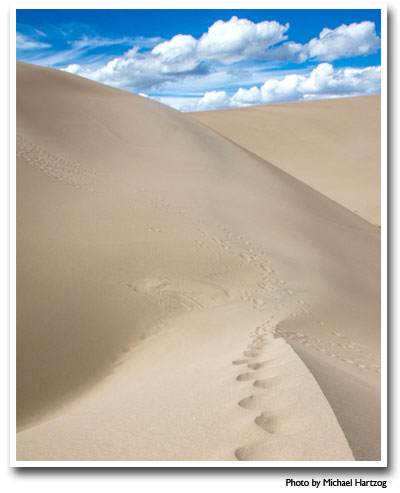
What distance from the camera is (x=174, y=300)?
599 cm

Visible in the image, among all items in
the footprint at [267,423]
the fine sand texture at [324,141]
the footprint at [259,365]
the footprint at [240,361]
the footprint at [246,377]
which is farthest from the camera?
the fine sand texture at [324,141]

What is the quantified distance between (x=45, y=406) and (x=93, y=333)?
42.2 inches

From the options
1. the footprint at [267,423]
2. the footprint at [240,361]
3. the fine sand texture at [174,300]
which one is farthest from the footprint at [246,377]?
the footprint at [267,423]

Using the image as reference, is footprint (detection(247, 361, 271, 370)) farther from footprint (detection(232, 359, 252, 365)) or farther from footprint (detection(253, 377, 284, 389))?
footprint (detection(253, 377, 284, 389))

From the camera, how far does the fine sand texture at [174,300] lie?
288 centimetres

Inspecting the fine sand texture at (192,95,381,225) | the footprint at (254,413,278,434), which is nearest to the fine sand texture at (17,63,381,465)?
the footprint at (254,413,278,434)

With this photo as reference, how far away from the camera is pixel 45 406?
4.33 metres

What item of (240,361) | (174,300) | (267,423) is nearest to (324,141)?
(174,300)

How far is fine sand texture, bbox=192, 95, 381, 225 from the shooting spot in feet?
82.6

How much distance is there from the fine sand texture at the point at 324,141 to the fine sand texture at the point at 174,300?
43.9 feet

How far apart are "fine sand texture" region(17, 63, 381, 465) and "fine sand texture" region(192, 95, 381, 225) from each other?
13385mm

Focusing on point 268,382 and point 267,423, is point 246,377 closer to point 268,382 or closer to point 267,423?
point 268,382

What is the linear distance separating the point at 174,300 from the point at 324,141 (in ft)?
92.5

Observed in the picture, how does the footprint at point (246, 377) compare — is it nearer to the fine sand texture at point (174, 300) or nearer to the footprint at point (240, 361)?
the fine sand texture at point (174, 300)
